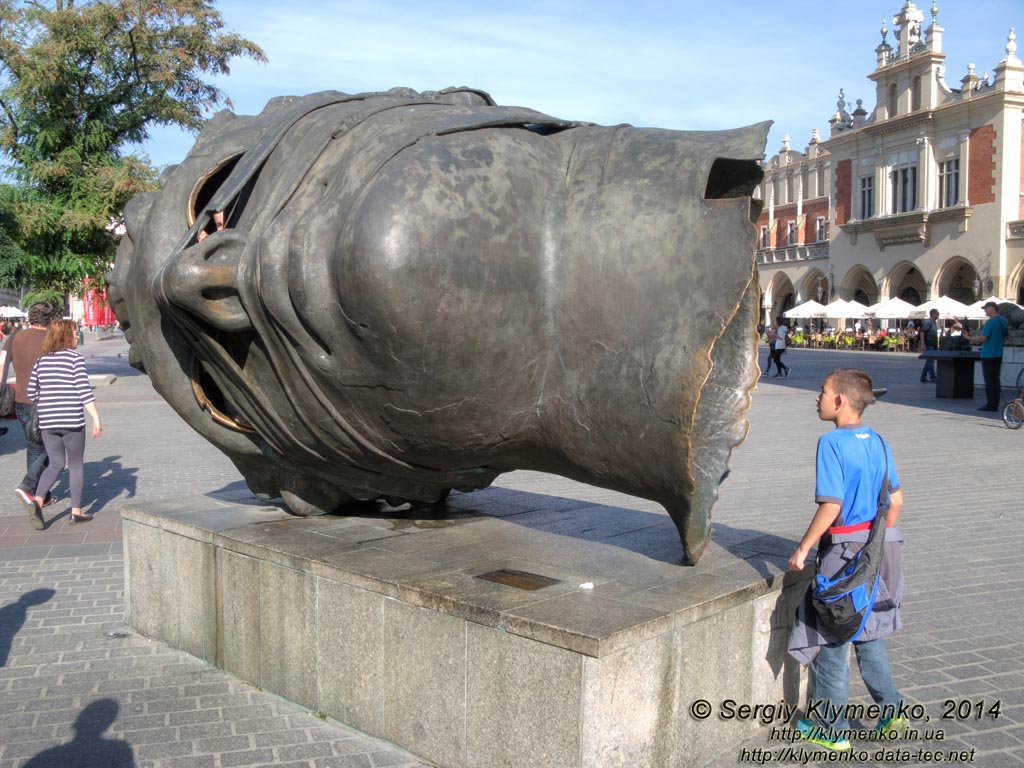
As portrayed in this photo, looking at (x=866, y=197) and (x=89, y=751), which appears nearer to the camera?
(x=89, y=751)

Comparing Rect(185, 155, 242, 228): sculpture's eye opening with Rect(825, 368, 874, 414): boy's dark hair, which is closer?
Rect(825, 368, 874, 414): boy's dark hair

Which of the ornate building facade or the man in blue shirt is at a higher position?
the ornate building facade

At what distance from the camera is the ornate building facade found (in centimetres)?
3934

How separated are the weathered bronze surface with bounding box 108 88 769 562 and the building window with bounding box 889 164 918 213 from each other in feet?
146

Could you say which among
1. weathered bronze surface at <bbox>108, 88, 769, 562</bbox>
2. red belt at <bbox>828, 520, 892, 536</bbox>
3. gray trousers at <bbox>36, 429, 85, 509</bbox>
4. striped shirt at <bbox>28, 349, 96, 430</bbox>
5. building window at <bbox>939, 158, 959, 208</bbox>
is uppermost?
building window at <bbox>939, 158, 959, 208</bbox>

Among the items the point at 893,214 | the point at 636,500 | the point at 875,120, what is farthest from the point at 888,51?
the point at 636,500

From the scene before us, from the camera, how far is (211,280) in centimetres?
349

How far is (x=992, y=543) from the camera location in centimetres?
673

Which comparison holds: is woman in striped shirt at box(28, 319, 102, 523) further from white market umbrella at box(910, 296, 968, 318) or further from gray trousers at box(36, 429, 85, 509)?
white market umbrella at box(910, 296, 968, 318)

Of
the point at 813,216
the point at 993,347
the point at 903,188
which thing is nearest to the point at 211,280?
the point at 993,347

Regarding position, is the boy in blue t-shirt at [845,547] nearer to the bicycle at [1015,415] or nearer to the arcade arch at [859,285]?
the bicycle at [1015,415]

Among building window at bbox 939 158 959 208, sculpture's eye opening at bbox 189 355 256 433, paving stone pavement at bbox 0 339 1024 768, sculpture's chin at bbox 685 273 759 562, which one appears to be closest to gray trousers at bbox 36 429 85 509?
paving stone pavement at bbox 0 339 1024 768

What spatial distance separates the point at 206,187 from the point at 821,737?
336 centimetres

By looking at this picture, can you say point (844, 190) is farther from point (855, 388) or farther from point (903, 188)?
point (855, 388)
